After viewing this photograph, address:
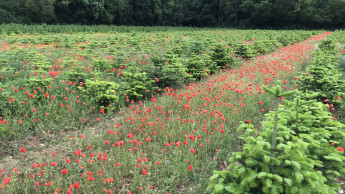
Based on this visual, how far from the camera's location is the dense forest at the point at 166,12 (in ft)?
146

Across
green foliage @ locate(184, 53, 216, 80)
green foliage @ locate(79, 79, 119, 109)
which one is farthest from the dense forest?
green foliage @ locate(79, 79, 119, 109)

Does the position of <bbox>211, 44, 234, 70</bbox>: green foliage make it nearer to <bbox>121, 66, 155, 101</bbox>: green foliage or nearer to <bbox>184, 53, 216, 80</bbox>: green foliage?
<bbox>184, 53, 216, 80</bbox>: green foliage

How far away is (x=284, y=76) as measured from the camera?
786 centimetres

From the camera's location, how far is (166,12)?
211ft

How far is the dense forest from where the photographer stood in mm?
44594

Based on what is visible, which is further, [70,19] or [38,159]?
[70,19]

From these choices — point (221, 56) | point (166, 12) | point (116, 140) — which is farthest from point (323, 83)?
point (166, 12)

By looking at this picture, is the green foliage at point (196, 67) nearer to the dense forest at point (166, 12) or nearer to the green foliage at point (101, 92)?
the green foliage at point (101, 92)

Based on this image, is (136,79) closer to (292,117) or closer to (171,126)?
(171,126)

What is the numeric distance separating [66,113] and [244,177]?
14.3 feet

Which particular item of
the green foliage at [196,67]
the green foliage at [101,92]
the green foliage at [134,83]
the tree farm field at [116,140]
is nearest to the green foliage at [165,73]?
the tree farm field at [116,140]

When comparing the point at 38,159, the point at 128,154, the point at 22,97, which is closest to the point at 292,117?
the point at 128,154

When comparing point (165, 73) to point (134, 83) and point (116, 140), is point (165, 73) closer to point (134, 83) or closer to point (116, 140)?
point (134, 83)

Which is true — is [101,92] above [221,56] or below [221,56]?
below
